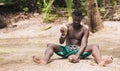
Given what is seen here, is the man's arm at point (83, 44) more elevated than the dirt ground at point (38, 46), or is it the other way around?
the man's arm at point (83, 44)

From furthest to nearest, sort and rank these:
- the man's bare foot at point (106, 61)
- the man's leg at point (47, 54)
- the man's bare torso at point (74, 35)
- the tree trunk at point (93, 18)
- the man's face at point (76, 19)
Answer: the tree trunk at point (93, 18) → the man's bare torso at point (74, 35) → the man's face at point (76, 19) → the man's leg at point (47, 54) → the man's bare foot at point (106, 61)

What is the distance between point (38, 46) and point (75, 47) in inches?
123

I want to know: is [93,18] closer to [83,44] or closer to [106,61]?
[83,44]

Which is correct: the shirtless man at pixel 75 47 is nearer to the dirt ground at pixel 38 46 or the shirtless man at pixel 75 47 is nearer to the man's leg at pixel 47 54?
the man's leg at pixel 47 54

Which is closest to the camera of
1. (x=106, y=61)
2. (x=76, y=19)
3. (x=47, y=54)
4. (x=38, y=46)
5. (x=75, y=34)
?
(x=106, y=61)

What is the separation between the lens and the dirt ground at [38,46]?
21.6 ft

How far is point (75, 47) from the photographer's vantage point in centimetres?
714

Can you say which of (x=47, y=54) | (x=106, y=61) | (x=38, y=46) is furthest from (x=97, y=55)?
(x=38, y=46)

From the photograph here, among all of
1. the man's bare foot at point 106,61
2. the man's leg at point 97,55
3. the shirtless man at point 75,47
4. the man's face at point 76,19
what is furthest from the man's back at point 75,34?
the man's bare foot at point 106,61

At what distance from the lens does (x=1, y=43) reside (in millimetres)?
11070

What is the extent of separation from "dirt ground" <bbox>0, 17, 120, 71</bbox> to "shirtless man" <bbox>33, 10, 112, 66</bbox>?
4.5 inches

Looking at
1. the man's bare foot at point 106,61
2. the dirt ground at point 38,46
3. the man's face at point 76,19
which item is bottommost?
the dirt ground at point 38,46

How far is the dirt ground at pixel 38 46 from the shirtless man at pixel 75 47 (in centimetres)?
12

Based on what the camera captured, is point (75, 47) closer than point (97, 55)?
No
